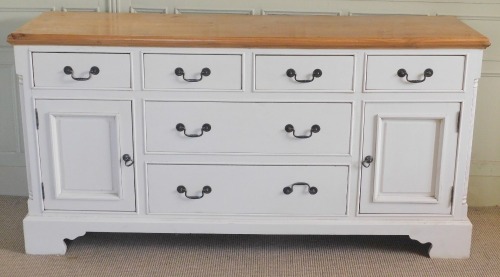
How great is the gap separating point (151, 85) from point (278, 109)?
41 cm

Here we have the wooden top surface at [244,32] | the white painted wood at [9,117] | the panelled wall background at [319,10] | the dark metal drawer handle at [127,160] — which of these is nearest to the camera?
the wooden top surface at [244,32]

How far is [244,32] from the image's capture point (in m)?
2.31

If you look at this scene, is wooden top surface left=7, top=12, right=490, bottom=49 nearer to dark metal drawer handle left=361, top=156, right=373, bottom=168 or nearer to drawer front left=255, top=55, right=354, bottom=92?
drawer front left=255, top=55, right=354, bottom=92

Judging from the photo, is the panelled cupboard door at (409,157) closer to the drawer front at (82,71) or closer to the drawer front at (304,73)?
the drawer front at (304,73)

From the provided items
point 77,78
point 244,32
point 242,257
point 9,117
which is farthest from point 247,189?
point 9,117

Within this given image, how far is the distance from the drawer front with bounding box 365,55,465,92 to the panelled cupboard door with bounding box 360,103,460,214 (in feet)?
0.20

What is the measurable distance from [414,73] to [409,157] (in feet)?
0.92

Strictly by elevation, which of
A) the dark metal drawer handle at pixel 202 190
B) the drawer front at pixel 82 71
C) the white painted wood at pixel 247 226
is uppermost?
the drawer front at pixel 82 71

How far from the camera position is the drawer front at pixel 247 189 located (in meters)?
2.38

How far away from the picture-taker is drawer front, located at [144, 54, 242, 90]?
2.26 m

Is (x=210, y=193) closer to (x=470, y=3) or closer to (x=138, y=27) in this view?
(x=138, y=27)

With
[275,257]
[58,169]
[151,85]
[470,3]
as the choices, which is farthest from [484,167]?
[58,169]

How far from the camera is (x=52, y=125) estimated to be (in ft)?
7.66

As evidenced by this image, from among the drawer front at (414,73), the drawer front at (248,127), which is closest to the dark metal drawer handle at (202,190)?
the drawer front at (248,127)
